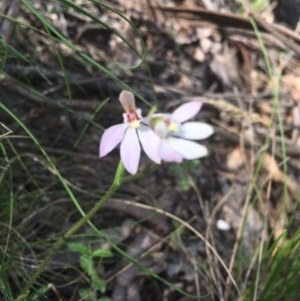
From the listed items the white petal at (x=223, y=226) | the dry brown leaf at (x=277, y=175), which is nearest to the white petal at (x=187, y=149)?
the white petal at (x=223, y=226)

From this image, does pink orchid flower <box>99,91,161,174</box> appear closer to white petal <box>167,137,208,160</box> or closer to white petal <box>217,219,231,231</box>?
white petal <box>167,137,208,160</box>

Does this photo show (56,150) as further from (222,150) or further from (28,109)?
(222,150)

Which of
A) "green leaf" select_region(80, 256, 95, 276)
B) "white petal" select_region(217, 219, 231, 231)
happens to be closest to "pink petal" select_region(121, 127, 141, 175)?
"green leaf" select_region(80, 256, 95, 276)

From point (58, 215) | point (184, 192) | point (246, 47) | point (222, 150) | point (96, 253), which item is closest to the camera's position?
point (96, 253)

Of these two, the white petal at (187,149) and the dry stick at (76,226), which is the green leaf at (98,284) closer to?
the dry stick at (76,226)

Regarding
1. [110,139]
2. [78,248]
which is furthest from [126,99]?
[78,248]

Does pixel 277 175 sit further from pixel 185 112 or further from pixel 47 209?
pixel 185 112

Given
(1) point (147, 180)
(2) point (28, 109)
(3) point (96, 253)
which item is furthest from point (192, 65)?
(3) point (96, 253)
